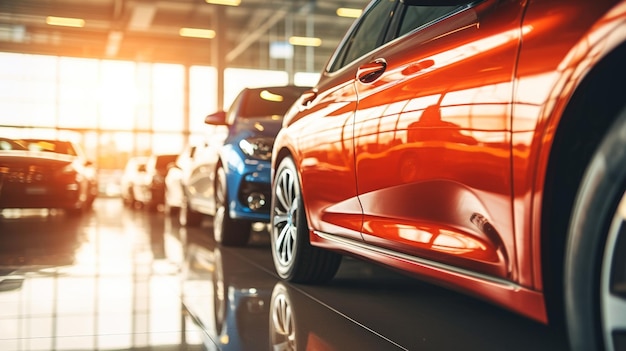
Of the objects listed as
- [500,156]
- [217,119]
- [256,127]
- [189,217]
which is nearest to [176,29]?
[189,217]

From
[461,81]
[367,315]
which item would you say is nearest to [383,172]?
[461,81]

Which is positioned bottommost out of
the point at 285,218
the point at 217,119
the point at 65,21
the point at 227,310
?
the point at 227,310

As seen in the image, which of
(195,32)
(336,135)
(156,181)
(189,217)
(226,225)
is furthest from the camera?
(195,32)

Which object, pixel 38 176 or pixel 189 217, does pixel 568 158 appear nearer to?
pixel 189 217

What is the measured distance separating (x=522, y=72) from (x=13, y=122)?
96.9ft

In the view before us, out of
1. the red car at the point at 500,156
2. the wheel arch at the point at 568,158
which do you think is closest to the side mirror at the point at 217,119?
the red car at the point at 500,156

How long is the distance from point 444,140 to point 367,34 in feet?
5.13

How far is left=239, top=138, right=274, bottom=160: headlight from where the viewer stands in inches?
236

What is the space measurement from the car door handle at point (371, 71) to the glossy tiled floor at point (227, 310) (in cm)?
106

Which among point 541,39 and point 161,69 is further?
point 161,69

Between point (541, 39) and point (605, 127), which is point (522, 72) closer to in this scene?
point (541, 39)

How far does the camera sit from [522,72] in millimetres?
1877

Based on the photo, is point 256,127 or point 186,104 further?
point 186,104

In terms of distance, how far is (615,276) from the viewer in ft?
4.87
